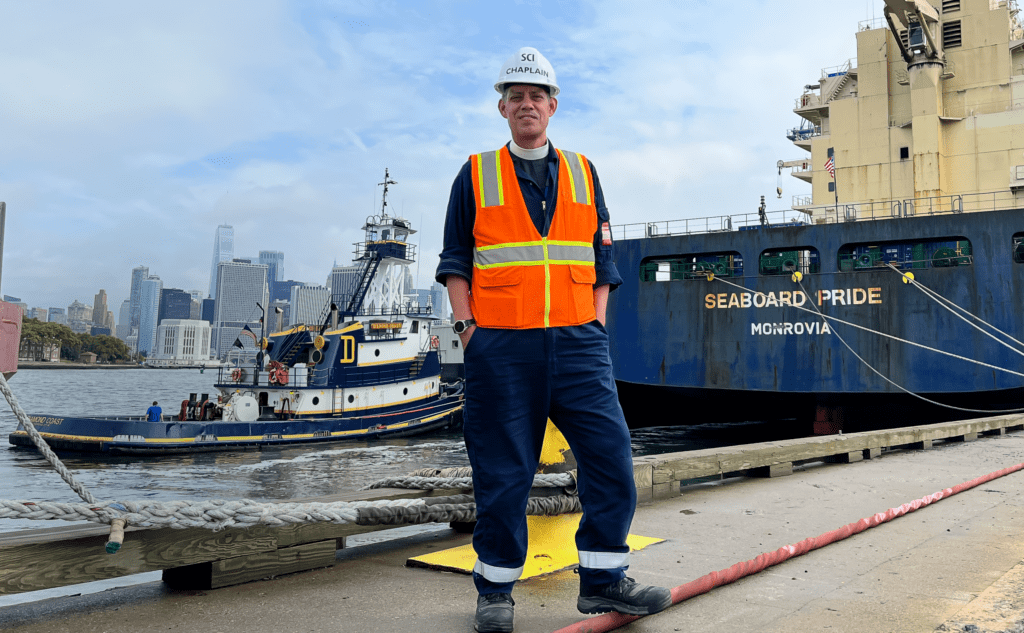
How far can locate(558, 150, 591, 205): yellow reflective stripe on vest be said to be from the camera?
7.99 feet

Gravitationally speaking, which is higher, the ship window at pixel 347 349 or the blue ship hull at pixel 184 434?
the ship window at pixel 347 349

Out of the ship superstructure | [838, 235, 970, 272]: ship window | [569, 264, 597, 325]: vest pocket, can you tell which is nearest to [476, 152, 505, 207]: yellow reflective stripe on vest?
[569, 264, 597, 325]: vest pocket

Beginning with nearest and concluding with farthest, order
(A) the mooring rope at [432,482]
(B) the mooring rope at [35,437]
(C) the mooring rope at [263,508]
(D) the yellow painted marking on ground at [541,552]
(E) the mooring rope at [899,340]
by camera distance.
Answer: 1. (B) the mooring rope at [35,437]
2. (C) the mooring rope at [263,508]
3. (D) the yellow painted marking on ground at [541,552]
4. (A) the mooring rope at [432,482]
5. (E) the mooring rope at [899,340]

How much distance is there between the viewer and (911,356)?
43.3 feet

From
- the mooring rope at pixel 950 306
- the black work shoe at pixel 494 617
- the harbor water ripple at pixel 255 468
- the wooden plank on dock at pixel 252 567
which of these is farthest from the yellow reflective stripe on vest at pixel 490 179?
the mooring rope at pixel 950 306

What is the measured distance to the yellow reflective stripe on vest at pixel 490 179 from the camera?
238cm

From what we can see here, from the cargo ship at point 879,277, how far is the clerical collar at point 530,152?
41.9ft

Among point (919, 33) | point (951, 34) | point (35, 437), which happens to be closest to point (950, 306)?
point (919, 33)

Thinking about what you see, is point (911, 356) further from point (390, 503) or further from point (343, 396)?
point (343, 396)

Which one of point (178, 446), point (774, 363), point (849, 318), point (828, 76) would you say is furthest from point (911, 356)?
point (178, 446)

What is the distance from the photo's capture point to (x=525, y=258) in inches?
90.9

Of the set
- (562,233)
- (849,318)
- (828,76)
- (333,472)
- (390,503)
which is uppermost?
(828,76)

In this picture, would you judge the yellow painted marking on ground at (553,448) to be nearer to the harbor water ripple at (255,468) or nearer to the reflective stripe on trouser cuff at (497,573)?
→ the reflective stripe on trouser cuff at (497,573)

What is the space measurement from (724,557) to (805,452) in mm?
3521
